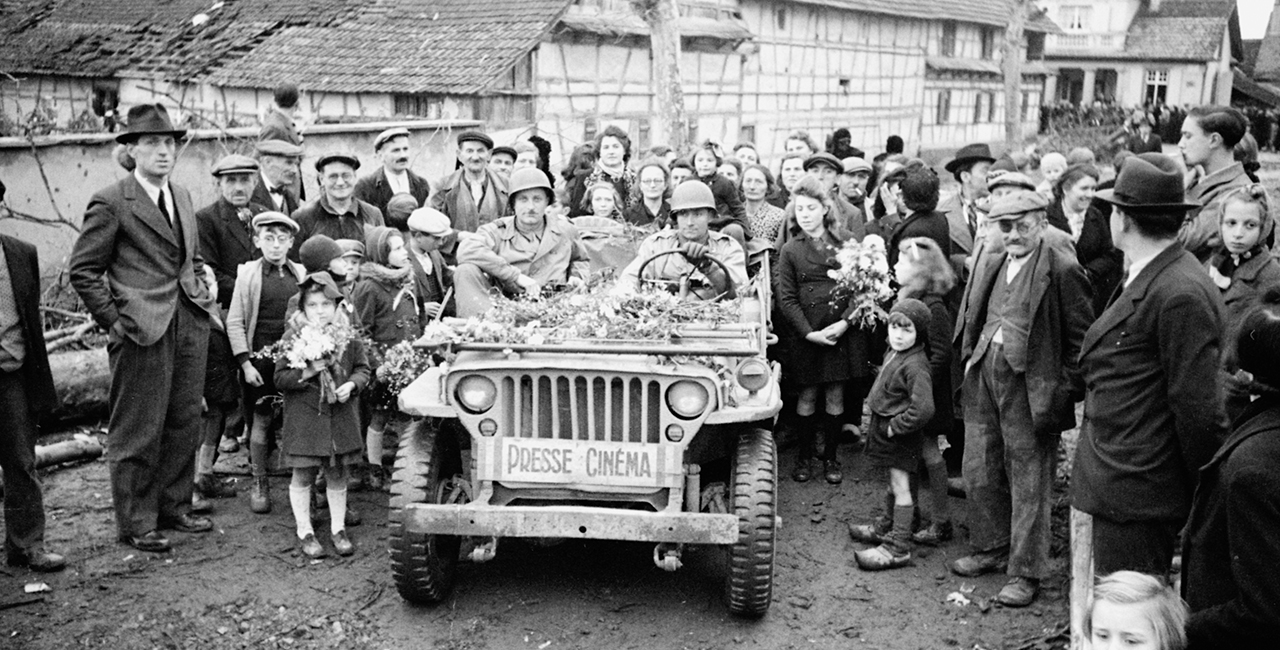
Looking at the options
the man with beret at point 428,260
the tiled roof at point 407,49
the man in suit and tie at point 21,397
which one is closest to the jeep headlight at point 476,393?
the man with beret at point 428,260

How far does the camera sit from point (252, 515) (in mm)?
7215

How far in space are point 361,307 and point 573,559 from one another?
207 cm

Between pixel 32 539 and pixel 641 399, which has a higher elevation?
pixel 641 399

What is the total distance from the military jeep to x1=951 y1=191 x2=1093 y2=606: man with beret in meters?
1.24

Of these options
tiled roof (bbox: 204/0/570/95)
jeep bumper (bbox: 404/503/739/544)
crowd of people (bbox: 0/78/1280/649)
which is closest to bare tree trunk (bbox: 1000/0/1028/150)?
tiled roof (bbox: 204/0/570/95)

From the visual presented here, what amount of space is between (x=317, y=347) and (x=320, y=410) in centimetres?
39

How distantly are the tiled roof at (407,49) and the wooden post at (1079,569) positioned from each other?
14253mm

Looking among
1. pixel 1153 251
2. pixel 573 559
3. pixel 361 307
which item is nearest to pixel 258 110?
pixel 361 307

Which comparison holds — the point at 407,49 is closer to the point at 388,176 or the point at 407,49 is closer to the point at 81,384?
the point at 388,176

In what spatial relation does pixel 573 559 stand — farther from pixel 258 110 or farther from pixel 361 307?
pixel 258 110

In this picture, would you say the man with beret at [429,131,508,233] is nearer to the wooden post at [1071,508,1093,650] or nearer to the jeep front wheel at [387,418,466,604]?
the jeep front wheel at [387,418,466,604]

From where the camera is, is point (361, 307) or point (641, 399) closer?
point (641, 399)

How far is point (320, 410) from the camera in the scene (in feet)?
21.5

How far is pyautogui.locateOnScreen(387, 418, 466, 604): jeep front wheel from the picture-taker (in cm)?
572
